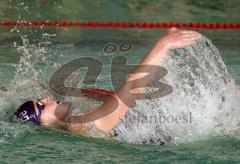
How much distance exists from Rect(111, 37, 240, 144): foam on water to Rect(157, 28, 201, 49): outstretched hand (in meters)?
0.19

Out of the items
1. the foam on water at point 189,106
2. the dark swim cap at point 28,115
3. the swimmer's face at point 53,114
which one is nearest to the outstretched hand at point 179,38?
the foam on water at point 189,106

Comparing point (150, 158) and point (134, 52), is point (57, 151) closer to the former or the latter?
point (150, 158)

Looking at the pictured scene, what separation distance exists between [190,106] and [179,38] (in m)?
0.66

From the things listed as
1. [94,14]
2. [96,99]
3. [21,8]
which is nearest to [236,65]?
[96,99]

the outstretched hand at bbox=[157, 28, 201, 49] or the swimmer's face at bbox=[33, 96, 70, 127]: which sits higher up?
the outstretched hand at bbox=[157, 28, 201, 49]

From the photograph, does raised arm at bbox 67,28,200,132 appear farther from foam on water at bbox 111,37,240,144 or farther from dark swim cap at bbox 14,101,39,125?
dark swim cap at bbox 14,101,39,125

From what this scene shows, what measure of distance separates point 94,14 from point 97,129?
21.0ft

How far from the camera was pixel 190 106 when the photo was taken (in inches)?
147

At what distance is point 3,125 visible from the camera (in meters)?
3.75

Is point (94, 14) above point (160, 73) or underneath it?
above

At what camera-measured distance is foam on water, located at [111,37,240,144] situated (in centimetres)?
359

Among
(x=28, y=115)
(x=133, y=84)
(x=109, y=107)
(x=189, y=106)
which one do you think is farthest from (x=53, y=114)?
(x=189, y=106)

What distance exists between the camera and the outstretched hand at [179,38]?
3274 millimetres

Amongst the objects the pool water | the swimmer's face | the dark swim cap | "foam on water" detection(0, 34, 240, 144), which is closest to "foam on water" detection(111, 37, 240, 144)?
"foam on water" detection(0, 34, 240, 144)
